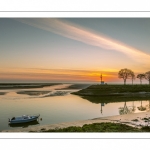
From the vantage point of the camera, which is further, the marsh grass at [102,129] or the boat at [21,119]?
the boat at [21,119]

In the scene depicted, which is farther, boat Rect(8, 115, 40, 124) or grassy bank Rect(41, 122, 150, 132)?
boat Rect(8, 115, 40, 124)

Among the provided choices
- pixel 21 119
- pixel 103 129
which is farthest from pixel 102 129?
pixel 21 119

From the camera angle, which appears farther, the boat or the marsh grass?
the boat

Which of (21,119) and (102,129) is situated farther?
(21,119)

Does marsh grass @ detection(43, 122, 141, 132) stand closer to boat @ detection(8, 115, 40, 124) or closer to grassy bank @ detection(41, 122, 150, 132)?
grassy bank @ detection(41, 122, 150, 132)

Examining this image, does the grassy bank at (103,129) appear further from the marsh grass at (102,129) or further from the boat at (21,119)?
the boat at (21,119)

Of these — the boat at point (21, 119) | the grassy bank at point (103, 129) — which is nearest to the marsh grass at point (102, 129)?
the grassy bank at point (103, 129)

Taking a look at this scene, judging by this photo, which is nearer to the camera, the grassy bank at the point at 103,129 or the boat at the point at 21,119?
the grassy bank at the point at 103,129

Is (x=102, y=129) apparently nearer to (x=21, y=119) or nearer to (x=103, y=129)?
(x=103, y=129)

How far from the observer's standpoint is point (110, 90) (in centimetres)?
2244

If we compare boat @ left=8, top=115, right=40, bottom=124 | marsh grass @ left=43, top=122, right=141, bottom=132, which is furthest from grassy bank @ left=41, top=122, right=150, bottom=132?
boat @ left=8, top=115, right=40, bottom=124

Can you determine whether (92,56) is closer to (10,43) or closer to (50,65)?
(50,65)
